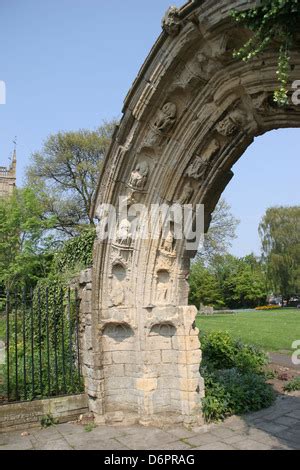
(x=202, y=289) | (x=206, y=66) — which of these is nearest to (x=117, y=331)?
(x=206, y=66)

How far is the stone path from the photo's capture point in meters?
5.14

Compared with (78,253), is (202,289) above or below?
below

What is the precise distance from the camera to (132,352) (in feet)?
21.0

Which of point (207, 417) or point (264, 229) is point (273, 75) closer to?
point (207, 417)

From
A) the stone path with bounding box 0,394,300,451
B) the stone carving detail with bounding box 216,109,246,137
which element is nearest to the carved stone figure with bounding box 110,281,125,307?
the stone path with bounding box 0,394,300,451

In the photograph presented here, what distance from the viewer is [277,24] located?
12.7ft

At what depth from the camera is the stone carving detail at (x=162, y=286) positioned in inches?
253

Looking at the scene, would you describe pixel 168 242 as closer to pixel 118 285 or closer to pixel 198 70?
pixel 118 285

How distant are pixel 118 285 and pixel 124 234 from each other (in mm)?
821

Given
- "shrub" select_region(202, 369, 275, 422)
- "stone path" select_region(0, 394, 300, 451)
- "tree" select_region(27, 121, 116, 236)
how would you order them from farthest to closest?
"tree" select_region(27, 121, 116, 236), "shrub" select_region(202, 369, 275, 422), "stone path" select_region(0, 394, 300, 451)

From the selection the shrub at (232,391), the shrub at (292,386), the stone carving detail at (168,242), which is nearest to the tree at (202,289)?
the shrub at (232,391)

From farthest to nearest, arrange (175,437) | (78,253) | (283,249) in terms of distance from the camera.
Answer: (283,249) < (78,253) < (175,437)

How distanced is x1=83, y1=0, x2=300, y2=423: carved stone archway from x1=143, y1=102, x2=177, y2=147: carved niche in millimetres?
14

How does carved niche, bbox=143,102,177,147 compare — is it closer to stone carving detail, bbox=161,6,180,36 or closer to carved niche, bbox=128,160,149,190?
carved niche, bbox=128,160,149,190
